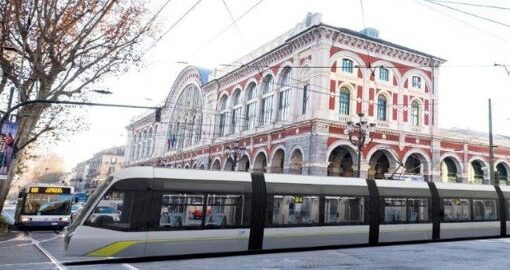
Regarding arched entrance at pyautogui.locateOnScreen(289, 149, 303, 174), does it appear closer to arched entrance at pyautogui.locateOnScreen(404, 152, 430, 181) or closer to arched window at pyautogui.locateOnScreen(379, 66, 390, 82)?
arched entrance at pyautogui.locateOnScreen(404, 152, 430, 181)

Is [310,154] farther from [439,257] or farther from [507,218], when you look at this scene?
[439,257]

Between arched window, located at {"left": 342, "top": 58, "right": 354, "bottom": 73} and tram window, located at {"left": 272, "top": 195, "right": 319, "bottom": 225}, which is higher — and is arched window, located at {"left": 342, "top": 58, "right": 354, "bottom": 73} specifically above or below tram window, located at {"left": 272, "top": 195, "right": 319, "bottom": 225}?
above

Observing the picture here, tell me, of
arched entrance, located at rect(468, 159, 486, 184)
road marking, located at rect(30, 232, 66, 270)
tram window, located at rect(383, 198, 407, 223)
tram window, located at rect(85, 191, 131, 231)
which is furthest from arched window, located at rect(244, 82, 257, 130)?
tram window, located at rect(85, 191, 131, 231)

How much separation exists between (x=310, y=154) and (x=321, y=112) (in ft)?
8.85

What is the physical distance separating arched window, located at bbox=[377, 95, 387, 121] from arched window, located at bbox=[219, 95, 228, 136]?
1394 centimetres

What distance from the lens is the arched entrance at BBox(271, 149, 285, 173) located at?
104 ft

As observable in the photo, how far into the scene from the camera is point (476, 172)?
37.2 metres

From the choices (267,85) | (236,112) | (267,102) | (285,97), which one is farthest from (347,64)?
(236,112)

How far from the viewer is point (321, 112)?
92.0ft

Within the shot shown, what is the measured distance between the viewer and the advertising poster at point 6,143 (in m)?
16.1

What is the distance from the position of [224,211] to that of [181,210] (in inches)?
46.9

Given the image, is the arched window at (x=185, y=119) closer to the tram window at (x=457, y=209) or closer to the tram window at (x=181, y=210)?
the tram window at (x=457, y=209)

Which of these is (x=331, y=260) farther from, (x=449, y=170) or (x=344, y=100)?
(x=449, y=170)

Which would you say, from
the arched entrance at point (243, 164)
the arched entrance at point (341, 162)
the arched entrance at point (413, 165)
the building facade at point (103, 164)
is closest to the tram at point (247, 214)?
the arched entrance at point (341, 162)
